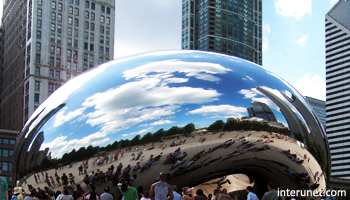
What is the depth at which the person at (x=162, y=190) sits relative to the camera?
6.56m

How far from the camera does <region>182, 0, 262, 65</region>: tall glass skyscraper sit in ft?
471

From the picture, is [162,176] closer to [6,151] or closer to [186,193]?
[186,193]

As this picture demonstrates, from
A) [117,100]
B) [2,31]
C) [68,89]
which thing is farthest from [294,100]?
[2,31]

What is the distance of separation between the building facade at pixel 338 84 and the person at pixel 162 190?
476 feet

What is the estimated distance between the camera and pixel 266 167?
25.2 ft

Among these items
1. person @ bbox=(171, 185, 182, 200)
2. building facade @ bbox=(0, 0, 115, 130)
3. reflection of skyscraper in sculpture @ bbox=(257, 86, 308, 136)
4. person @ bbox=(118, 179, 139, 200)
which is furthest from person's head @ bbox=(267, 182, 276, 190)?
building facade @ bbox=(0, 0, 115, 130)

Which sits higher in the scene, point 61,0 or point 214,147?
point 61,0

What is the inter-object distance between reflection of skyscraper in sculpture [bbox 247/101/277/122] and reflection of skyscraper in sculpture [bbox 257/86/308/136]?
331 mm

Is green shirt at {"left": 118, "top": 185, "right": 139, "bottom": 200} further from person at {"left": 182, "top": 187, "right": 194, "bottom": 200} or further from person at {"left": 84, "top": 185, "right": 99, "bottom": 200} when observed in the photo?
person at {"left": 182, "top": 187, "right": 194, "bottom": 200}

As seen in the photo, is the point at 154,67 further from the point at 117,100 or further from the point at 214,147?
the point at 214,147

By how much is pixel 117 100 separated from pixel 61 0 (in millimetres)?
78275

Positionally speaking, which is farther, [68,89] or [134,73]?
[68,89]

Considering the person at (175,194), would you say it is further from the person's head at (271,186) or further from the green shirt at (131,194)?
the person's head at (271,186)

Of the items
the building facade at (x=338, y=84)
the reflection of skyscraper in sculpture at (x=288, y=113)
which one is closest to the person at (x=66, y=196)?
the reflection of skyscraper in sculpture at (x=288, y=113)
